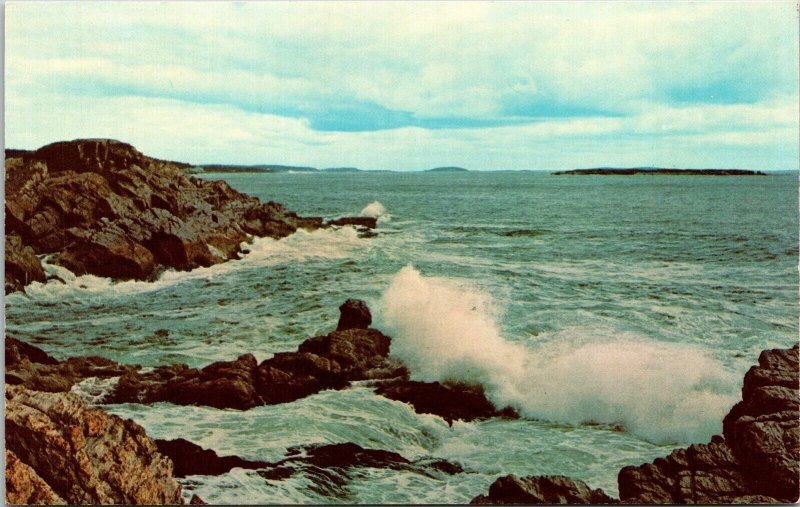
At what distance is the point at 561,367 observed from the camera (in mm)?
6785

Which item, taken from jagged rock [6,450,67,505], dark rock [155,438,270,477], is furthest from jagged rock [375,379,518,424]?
jagged rock [6,450,67,505]

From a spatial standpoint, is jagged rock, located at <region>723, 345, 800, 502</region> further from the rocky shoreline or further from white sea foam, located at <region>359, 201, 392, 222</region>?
white sea foam, located at <region>359, 201, 392, 222</region>

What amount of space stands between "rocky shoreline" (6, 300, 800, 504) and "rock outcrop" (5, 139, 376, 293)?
162 cm

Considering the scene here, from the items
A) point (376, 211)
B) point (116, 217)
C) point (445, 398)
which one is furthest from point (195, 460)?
point (116, 217)

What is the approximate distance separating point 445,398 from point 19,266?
4675mm

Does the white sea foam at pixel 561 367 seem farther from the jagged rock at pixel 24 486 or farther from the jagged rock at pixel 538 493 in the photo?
the jagged rock at pixel 24 486

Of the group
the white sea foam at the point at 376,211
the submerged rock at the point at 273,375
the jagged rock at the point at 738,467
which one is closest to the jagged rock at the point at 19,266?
the submerged rock at the point at 273,375

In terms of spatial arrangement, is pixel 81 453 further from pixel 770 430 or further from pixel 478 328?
pixel 770 430

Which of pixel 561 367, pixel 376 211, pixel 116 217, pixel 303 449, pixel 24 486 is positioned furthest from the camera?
pixel 116 217

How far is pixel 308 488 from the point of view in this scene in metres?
5.35

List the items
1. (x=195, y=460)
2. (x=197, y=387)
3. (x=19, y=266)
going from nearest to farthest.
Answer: (x=195, y=460) → (x=197, y=387) → (x=19, y=266)

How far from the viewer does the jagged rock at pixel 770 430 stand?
5113 mm

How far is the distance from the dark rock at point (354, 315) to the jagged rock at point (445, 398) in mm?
830

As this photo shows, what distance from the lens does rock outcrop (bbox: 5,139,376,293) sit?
7.12 m
